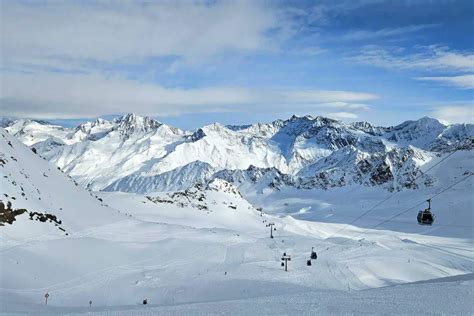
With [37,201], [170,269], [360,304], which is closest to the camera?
[360,304]

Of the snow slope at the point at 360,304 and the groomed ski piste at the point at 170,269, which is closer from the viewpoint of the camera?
the snow slope at the point at 360,304

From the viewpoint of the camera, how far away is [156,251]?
66.3 m

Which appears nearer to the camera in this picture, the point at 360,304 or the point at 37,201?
the point at 360,304

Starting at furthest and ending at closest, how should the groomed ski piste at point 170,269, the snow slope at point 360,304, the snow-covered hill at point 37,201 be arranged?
the snow-covered hill at point 37,201 → the groomed ski piste at point 170,269 → the snow slope at point 360,304

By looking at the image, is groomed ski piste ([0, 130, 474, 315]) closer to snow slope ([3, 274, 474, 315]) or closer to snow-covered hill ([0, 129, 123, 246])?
snow slope ([3, 274, 474, 315])

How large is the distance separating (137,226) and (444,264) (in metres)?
53.1

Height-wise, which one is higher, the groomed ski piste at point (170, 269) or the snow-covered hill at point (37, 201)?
the snow-covered hill at point (37, 201)

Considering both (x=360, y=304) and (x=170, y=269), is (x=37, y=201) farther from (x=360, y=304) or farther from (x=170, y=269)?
(x=360, y=304)

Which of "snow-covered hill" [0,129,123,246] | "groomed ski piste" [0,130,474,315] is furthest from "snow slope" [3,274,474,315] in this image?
"snow-covered hill" [0,129,123,246]

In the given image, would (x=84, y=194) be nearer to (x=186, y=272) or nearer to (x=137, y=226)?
(x=137, y=226)

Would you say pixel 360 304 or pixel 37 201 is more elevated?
pixel 37 201

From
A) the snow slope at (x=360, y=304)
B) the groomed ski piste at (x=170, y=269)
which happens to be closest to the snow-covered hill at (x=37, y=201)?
the groomed ski piste at (x=170, y=269)

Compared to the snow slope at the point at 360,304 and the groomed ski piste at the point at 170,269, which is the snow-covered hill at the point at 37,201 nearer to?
the groomed ski piste at the point at 170,269

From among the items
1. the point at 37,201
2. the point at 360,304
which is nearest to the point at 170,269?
the point at 37,201
